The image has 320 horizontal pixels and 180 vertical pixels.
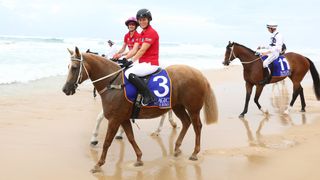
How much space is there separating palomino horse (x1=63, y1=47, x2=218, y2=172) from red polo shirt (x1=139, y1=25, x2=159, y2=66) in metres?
0.29

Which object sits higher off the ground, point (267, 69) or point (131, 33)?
point (131, 33)

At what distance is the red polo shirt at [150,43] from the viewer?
5.33m

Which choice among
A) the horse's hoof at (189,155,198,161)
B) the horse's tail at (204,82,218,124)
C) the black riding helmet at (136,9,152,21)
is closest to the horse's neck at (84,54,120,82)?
the black riding helmet at (136,9,152,21)

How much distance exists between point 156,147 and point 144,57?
171 centimetres

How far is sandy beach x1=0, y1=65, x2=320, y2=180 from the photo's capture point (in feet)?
16.4

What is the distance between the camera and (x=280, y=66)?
959 cm

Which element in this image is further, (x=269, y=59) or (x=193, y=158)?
(x=269, y=59)

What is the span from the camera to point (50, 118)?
8.19m

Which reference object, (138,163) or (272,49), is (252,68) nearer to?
(272,49)

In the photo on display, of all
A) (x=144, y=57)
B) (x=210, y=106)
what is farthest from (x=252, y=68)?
(x=144, y=57)

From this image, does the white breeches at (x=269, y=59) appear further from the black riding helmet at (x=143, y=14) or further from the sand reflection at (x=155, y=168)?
the black riding helmet at (x=143, y=14)

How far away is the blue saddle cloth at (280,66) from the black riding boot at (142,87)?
5275 millimetres

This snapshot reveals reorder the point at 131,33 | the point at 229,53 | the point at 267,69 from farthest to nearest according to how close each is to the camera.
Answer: the point at 229,53, the point at 267,69, the point at 131,33

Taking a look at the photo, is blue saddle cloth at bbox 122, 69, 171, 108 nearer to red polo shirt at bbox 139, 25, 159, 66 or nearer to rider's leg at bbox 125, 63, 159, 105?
rider's leg at bbox 125, 63, 159, 105
